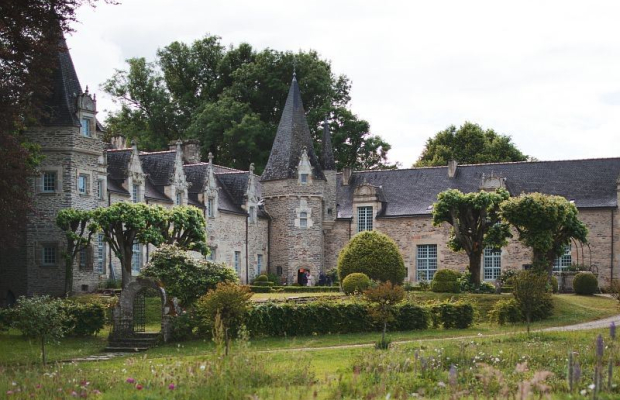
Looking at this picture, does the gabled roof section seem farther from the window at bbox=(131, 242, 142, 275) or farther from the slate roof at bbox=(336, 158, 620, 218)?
the window at bbox=(131, 242, 142, 275)

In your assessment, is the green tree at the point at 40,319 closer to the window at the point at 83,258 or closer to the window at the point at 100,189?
the window at the point at 83,258

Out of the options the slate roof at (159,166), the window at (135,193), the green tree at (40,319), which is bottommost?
the green tree at (40,319)

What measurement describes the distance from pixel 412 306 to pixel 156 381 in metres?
15.5

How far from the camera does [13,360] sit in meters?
22.9

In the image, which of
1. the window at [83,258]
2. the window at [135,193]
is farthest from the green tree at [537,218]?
the window at [83,258]

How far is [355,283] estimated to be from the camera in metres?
36.3

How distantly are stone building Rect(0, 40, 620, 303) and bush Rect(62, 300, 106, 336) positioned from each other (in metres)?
9.91

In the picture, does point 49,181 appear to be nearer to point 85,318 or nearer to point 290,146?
point 85,318

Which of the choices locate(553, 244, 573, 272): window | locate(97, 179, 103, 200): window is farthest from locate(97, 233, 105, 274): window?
locate(553, 244, 573, 272): window

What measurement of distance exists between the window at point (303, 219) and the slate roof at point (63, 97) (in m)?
16.8

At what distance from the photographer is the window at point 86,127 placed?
3844cm

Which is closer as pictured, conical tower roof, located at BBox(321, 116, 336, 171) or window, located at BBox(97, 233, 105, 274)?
window, located at BBox(97, 233, 105, 274)

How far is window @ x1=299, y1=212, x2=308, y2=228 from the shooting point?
51.6 metres

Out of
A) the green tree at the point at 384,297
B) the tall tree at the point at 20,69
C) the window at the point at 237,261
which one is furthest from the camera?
the window at the point at 237,261
